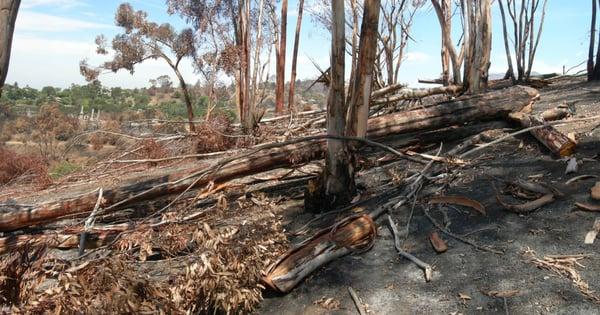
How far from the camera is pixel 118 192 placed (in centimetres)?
448

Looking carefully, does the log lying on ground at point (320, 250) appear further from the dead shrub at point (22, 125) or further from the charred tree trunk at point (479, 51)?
the dead shrub at point (22, 125)

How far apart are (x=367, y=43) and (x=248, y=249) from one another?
6.50 ft

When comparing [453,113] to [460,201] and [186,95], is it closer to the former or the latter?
[460,201]

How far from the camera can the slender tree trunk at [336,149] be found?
4.04m

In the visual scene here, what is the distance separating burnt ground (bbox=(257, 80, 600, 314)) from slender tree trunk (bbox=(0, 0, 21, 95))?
79.7 inches

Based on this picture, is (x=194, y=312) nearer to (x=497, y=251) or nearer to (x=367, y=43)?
(x=497, y=251)

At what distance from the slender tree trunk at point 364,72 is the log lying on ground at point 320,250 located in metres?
0.92

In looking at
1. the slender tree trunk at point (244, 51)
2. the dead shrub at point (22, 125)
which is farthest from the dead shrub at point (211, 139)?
the dead shrub at point (22, 125)

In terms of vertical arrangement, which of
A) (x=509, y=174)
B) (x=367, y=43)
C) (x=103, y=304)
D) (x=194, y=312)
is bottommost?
(x=194, y=312)

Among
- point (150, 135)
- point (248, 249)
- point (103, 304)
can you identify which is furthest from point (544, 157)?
point (150, 135)

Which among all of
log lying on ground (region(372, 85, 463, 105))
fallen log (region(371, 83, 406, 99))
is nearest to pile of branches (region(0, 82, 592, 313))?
fallen log (region(371, 83, 406, 99))

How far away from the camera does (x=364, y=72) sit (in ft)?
13.6

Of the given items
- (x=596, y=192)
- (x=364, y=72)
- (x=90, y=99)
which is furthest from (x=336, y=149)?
(x=90, y=99)

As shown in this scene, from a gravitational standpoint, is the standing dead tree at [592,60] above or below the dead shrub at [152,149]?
above
